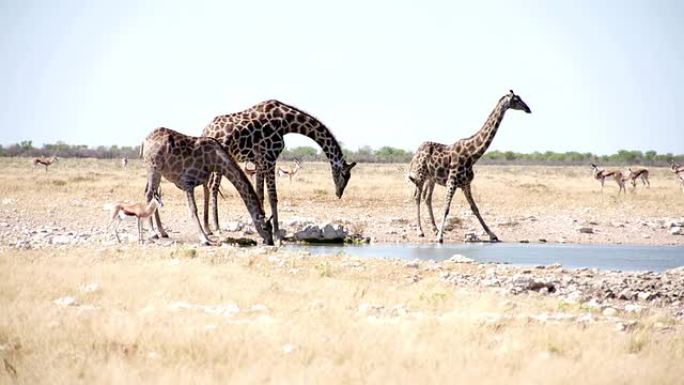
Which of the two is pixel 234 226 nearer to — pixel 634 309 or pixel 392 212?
pixel 392 212

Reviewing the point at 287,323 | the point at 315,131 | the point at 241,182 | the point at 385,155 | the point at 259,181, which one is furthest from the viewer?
the point at 385,155

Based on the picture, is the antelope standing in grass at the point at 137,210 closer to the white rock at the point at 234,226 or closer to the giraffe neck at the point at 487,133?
the white rock at the point at 234,226

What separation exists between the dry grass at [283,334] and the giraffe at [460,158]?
9.24 m

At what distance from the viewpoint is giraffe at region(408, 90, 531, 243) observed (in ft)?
74.5

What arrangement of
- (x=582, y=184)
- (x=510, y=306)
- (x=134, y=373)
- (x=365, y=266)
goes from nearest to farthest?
(x=134, y=373), (x=510, y=306), (x=365, y=266), (x=582, y=184)

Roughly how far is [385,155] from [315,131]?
87253 mm

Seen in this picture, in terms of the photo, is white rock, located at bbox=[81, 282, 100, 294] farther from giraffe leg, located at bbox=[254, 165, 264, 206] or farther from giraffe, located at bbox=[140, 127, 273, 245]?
giraffe leg, located at bbox=[254, 165, 264, 206]

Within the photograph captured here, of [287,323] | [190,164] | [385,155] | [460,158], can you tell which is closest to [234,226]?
[190,164]

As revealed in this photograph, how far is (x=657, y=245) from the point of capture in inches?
903

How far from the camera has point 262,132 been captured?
2003cm

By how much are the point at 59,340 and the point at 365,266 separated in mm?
6635

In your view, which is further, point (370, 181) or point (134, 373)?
point (370, 181)

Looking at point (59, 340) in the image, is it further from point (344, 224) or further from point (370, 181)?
point (370, 181)

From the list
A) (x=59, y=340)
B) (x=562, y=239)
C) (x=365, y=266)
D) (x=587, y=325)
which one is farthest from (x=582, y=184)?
(x=59, y=340)
